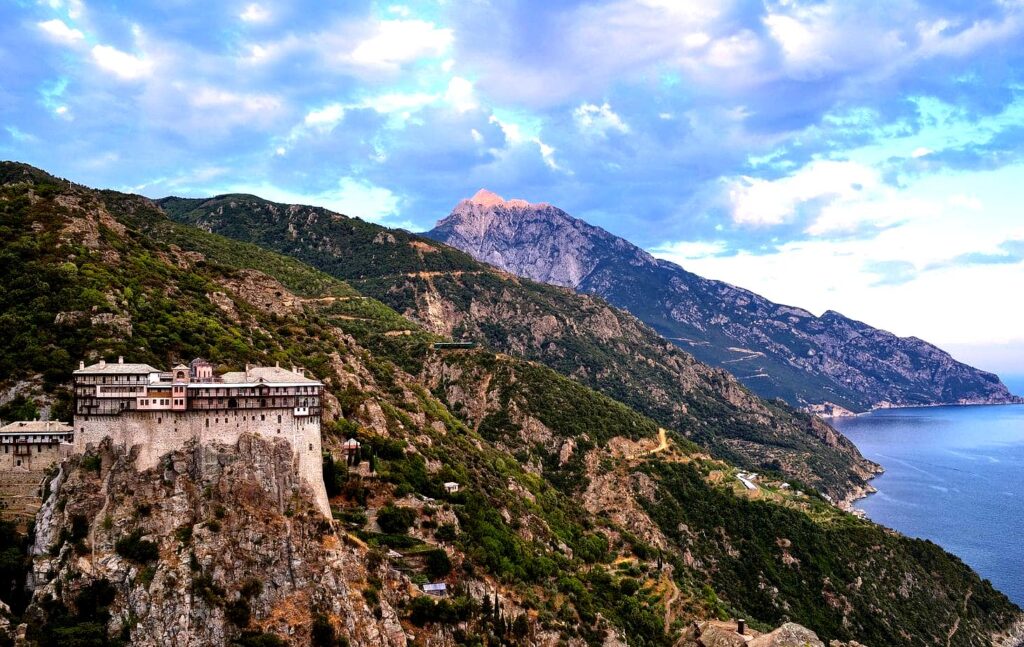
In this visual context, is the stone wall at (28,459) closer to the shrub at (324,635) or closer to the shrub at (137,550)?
the shrub at (137,550)

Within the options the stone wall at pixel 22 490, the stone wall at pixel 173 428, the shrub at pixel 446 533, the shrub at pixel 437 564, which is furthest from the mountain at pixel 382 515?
the stone wall at pixel 22 490

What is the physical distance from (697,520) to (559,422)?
26009 millimetres

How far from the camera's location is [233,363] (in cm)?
6644

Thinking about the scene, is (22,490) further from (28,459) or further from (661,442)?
(661,442)

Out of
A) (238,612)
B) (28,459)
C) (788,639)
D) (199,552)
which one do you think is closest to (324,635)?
(238,612)

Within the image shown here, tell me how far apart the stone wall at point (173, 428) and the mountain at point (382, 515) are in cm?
90

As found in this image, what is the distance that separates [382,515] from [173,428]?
718 inches

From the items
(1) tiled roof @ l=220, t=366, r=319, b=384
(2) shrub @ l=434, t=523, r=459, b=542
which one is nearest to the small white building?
(1) tiled roof @ l=220, t=366, r=319, b=384

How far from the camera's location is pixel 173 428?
48.3m

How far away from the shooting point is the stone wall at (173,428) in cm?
4784

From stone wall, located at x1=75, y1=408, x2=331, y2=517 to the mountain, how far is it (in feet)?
2.94

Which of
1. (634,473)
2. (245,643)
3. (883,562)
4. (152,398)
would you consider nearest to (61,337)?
(152,398)

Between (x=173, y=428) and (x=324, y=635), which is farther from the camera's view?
(x=173, y=428)

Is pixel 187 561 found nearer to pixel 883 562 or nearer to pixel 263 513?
pixel 263 513
